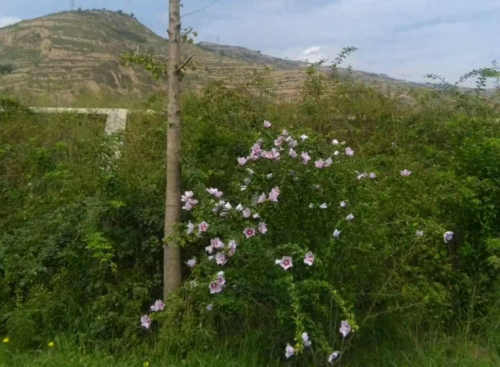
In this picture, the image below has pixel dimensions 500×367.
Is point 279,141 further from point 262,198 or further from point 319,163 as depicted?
point 262,198

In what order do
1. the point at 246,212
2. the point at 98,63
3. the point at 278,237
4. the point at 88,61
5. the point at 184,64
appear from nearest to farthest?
the point at 246,212 < the point at 278,237 < the point at 184,64 < the point at 98,63 < the point at 88,61

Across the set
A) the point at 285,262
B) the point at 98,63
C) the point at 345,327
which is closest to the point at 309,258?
the point at 285,262

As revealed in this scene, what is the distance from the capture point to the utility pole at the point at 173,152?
11.5ft

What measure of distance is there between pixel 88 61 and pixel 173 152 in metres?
13.5

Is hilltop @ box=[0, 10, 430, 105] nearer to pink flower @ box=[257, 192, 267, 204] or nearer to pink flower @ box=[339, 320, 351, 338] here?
pink flower @ box=[257, 192, 267, 204]

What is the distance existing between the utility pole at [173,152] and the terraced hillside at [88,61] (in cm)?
17

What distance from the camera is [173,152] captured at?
11.7 ft

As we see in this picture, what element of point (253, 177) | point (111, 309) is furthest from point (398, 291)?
point (111, 309)

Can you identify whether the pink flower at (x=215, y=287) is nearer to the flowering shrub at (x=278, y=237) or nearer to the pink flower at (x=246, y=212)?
the flowering shrub at (x=278, y=237)

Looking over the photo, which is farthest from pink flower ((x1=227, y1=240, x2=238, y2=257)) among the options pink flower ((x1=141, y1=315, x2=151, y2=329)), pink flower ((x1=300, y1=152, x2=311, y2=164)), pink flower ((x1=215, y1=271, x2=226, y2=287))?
pink flower ((x1=141, y1=315, x2=151, y2=329))

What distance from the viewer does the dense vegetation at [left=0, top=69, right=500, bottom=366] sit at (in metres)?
3.11

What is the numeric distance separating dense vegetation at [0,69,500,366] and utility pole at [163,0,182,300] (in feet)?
0.45

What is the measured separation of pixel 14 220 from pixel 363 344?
9.16 feet

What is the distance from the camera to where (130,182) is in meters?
4.04
